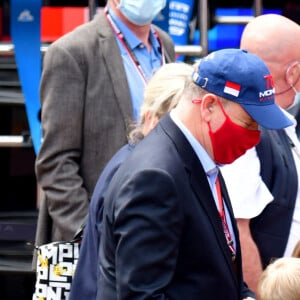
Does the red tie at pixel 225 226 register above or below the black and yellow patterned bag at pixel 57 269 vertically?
above

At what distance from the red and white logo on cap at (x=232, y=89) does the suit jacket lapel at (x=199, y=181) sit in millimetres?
170

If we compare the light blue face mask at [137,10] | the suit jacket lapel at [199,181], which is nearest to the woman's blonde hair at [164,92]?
the suit jacket lapel at [199,181]

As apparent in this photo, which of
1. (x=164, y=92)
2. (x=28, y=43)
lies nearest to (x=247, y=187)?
(x=164, y=92)

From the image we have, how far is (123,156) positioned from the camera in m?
3.03

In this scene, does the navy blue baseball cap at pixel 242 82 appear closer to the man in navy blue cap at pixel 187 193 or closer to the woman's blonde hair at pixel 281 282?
the man in navy blue cap at pixel 187 193

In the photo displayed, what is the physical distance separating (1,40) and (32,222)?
3.43 feet

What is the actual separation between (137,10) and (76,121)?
23.2 inches

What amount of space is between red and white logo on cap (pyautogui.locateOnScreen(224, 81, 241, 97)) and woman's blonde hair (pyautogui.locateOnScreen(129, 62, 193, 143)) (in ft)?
1.66

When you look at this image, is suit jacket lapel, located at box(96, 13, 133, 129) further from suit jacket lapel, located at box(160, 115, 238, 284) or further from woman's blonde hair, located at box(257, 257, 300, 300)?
suit jacket lapel, located at box(160, 115, 238, 284)

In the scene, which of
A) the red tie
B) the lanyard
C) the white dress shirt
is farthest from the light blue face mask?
the red tie

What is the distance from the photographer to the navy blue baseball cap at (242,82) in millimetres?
2586

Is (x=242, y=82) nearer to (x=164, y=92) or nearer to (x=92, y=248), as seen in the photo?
(x=164, y=92)

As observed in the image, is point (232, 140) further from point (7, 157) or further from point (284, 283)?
point (7, 157)

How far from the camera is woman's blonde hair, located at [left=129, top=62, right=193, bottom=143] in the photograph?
123 inches
